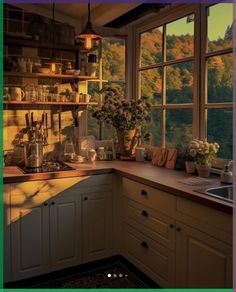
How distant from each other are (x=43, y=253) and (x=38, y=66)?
5.51ft

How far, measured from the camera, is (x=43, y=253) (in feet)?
8.82

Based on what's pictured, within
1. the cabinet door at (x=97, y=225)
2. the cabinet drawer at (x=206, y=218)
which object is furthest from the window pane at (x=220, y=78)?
the cabinet door at (x=97, y=225)

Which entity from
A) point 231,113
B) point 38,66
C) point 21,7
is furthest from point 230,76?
point 21,7

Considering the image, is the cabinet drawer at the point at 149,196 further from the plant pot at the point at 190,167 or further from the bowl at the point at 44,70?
the bowl at the point at 44,70

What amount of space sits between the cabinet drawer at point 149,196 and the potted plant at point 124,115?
66cm

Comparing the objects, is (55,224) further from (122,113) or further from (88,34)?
(88,34)

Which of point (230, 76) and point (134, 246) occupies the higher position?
point (230, 76)

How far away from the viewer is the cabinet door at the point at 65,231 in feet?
8.92

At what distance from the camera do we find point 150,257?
2.52 meters

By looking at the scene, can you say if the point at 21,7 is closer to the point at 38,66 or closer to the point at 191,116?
the point at 38,66

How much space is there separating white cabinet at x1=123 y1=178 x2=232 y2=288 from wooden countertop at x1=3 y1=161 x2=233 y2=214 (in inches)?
2.1

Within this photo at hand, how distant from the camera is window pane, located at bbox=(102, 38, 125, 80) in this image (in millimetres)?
3598

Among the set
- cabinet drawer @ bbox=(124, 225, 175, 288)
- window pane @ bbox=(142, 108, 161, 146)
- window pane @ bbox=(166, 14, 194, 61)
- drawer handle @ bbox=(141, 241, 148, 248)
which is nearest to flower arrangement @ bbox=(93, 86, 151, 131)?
window pane @ bbox=(142, 108, 161, 146)

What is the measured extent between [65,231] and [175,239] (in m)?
0.98
